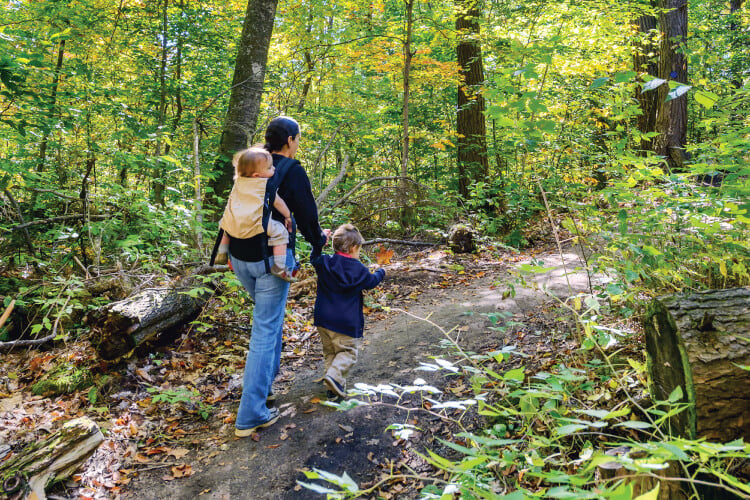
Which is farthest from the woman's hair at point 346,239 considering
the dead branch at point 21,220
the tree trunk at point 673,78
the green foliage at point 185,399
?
the tree trunk at point 673,78

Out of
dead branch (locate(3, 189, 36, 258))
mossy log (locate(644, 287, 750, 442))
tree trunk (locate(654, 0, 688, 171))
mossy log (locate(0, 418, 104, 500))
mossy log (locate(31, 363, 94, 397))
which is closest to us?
mossy log (locate(644, 287, 750, 442))

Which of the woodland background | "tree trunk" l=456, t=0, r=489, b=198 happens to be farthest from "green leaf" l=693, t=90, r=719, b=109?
"tree trunk" l=456, t=0, r=489, b=198

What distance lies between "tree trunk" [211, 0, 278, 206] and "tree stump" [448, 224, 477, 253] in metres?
4.13

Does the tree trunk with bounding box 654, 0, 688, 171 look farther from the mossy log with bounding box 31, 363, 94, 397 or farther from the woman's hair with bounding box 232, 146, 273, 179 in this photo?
the mossy log with bounding box 31, 363, 94, 397

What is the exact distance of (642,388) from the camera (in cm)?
254

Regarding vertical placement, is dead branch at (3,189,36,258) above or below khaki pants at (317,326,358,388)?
above

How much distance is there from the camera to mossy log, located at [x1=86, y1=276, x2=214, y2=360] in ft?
13.3

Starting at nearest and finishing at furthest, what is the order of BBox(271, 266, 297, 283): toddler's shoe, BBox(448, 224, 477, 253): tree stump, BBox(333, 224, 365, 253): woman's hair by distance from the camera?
BBox(271, 266, 297, 283): toddler's shoe < BBox(333, 224, 365, 253): woman's hair < BBox(448, 224, 477, 253): tree stump

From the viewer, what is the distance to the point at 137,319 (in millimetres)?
4109

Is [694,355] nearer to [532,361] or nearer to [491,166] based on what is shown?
[532,361]

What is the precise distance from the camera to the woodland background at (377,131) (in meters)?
3.02

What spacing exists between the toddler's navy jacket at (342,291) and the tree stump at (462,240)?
15.2 ft

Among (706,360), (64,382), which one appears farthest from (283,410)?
(706,360)

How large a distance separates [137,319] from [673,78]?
423 inches
